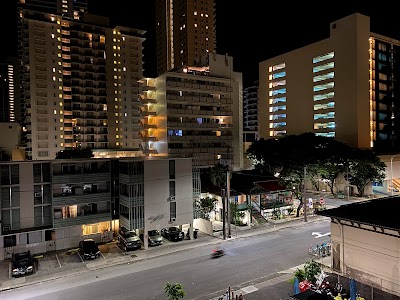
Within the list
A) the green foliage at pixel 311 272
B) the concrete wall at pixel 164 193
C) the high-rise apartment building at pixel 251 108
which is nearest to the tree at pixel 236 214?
the concrete wall at pixel 164 193

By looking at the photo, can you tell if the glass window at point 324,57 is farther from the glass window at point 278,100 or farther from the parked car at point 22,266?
the parked car at point 22,266

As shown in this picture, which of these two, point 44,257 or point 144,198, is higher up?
point 144,198

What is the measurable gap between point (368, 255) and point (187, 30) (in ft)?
469

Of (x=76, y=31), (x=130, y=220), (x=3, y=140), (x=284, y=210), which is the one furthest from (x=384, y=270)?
(x=3, y=140)

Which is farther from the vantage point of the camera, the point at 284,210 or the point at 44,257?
the point at 284,210

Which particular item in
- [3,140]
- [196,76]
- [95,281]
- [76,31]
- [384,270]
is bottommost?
[95,281]

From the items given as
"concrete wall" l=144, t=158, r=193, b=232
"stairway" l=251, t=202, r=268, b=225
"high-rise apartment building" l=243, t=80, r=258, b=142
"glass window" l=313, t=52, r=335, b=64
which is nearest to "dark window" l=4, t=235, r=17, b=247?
"concrete wall" l=144, t=158, r=193, b=232

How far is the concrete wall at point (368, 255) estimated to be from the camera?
20156mm

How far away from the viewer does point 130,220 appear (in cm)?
3506

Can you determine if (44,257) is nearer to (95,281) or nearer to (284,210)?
(95,281)

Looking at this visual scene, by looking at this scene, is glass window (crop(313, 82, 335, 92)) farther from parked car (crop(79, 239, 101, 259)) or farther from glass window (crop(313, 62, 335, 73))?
parked car (crop(79, 239, 101, 259))

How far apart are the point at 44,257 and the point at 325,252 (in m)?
28.3

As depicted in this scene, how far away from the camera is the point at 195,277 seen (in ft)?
88.1

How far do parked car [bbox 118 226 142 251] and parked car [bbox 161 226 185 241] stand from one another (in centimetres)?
370
